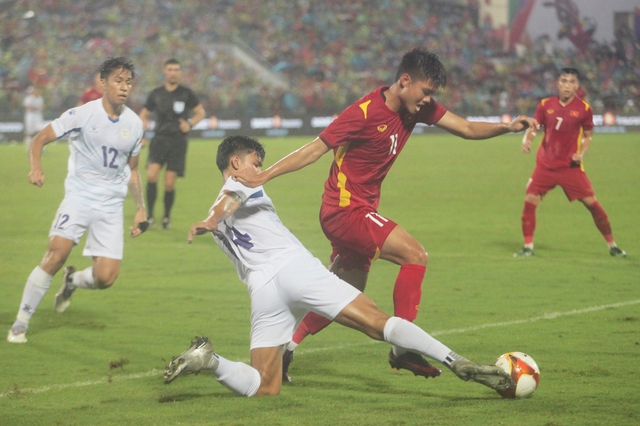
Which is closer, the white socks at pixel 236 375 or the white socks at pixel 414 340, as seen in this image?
the white socks at pixel 414 340

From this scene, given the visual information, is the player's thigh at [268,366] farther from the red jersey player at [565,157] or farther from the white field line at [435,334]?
the red jersey player at [565,157]

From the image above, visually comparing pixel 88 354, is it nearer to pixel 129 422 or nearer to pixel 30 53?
pixel 129 422

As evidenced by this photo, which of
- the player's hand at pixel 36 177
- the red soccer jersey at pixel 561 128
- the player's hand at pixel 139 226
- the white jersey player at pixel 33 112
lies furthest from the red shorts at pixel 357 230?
the white jersey player at pixel 33 112

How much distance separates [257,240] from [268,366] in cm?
73

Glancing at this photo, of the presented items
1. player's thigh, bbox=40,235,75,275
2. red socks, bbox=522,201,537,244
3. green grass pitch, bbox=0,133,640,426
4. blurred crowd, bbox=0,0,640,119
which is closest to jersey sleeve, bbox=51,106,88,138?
player's thigh, bbox=40,235,75,275

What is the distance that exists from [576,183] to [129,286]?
5.34 metres

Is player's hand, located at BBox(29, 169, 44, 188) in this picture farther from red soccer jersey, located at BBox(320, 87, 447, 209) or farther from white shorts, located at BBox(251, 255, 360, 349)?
white shorts, located at BBox(251, 255, 360, 349)

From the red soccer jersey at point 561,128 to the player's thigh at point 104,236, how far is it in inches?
225

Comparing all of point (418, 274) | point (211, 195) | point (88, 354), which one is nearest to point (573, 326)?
point (418, 274)

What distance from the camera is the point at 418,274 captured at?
18.0 ft

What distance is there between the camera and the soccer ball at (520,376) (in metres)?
4.95

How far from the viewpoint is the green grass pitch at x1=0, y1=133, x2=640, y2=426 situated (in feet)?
16.0

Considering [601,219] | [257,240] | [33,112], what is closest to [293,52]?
[33,112]

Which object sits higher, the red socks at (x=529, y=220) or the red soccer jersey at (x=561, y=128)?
the red soccer jersey at (x=561, y=128)
